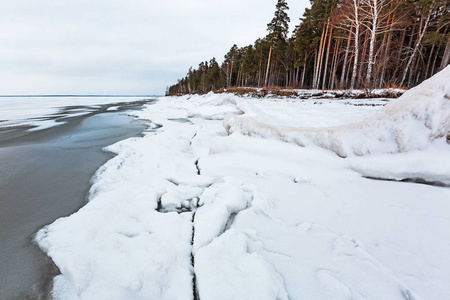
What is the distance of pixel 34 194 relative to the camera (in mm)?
2861

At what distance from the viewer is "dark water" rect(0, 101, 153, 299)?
156cm

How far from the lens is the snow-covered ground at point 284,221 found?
1.36 m

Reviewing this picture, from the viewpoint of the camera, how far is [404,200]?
2.17 m

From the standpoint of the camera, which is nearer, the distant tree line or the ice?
the ice

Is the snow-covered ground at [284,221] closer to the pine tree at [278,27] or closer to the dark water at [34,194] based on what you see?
the dark water at [34,194]

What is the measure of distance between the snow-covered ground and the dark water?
0.16m

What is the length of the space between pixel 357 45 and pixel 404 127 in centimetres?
1234

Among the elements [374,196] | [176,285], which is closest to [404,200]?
[374,196]

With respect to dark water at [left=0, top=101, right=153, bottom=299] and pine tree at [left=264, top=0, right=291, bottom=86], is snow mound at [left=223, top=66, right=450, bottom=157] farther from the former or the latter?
pine tree at [left=264, top=0, right=291, bottom=86]

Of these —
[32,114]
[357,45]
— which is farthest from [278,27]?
[32,114]

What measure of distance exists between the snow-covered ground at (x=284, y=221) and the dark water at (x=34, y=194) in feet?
0.52

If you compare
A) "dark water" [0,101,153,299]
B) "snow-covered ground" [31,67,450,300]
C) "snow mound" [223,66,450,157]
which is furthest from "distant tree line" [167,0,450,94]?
"dark water" [0,101,153,299]

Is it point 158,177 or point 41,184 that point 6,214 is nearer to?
point 41,184

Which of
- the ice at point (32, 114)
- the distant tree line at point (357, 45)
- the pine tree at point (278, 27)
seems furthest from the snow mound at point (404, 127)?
the pine tree at point (278, 27)
